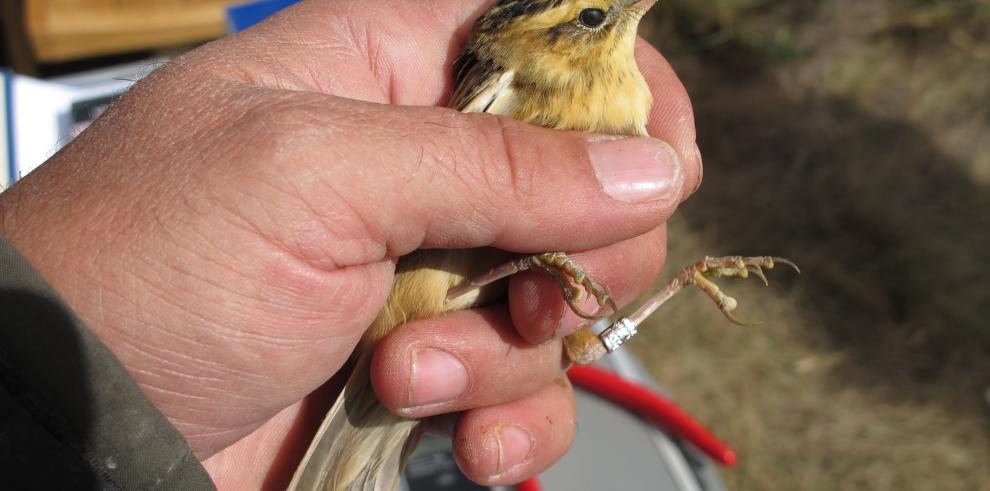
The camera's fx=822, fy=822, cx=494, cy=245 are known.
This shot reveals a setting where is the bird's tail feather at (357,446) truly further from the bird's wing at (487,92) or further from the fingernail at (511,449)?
the bird's wing at (487,92)

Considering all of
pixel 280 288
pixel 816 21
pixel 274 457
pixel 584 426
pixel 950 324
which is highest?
pixel 280 288

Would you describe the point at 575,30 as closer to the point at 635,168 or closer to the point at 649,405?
the point at 635,168

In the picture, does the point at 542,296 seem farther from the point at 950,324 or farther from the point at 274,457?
the point at 950,324

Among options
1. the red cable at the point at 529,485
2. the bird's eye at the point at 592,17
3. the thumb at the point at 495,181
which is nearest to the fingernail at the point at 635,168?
the thumb at the point at 495,181

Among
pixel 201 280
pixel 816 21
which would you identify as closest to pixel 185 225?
pixel 201 280

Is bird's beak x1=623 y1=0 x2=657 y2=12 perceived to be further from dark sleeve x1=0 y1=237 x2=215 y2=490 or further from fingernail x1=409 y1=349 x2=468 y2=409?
dark sleeve x1=0 y1=237 x2=215 y2=490

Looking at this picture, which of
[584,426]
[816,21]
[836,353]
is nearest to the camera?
[584,426]

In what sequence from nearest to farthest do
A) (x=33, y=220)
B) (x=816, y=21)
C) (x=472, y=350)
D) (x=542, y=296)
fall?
(x=33, y=220) → (x=542, y=296) → (x=472, y=350) → (x=816, y=21)
